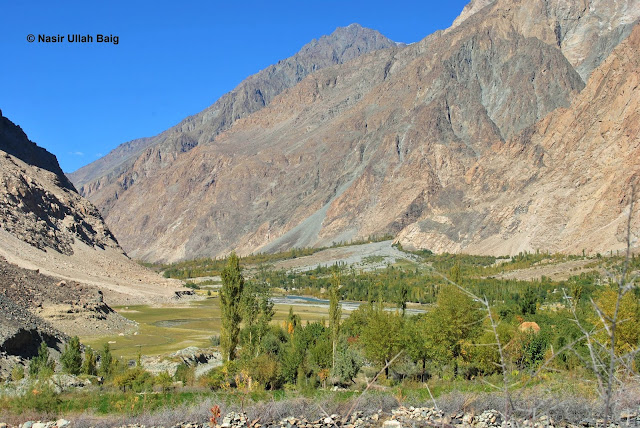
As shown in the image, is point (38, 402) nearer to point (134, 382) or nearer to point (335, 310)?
point (134, 382)

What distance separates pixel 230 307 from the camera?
105 ft

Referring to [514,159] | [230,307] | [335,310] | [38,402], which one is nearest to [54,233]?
[230,307]

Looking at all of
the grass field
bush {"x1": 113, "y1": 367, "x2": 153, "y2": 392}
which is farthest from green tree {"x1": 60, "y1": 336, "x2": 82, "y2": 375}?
bush {"x1": 113, "y1": 367, "x2": 153, "y2": 392}

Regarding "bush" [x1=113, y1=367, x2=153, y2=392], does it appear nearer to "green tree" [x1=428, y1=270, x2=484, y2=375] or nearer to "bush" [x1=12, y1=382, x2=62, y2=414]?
"bush" [x1=12, y1=382, x2=62, y2=414]

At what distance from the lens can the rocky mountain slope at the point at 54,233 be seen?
78312 mm

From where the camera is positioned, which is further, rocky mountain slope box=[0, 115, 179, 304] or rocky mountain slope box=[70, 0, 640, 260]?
rocky mountain slope box=[70, 0, 640, 260]

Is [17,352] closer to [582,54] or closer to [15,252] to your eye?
[15,252]

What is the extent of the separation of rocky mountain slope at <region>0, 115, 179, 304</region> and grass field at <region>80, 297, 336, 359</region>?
6450 mm

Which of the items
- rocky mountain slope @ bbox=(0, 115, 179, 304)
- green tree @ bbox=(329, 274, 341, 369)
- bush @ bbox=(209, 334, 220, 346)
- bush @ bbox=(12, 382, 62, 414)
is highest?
rocky mountain slope @ bbox=(0, 115, 179, 304)

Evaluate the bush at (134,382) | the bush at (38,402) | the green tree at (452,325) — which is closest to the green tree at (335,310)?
the green tree at (452,325)

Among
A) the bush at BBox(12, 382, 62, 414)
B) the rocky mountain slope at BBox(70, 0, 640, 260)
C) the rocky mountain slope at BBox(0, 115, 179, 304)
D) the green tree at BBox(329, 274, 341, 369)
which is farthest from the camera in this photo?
the rocky mountain slope at BBox(70, 0, 640, 260)

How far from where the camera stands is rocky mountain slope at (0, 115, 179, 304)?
3083 inches

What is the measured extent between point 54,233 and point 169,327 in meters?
40.9

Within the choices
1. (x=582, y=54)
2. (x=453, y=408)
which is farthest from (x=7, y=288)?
(x=582, y=54)
